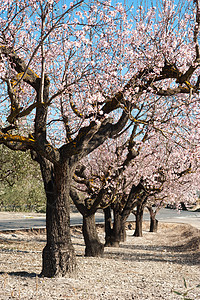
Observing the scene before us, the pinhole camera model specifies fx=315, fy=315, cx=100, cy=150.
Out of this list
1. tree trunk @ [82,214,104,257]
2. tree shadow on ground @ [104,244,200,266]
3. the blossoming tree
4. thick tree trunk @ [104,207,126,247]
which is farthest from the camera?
thick tree trunk @ [104,207,126,247]

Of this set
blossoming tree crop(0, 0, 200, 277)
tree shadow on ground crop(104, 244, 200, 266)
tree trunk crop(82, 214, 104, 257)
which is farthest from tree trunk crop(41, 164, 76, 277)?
tree shadow on ground crop(104, 244, 200, 266)

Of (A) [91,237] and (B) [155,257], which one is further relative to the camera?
(B) [155,257]

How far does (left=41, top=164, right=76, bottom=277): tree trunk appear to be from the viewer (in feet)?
24.7

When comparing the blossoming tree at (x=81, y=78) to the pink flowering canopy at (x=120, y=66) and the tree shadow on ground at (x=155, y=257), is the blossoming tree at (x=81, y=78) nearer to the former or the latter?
the pink flowering canopy at (x=120, y=66)

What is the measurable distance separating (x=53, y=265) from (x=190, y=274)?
4.86 m

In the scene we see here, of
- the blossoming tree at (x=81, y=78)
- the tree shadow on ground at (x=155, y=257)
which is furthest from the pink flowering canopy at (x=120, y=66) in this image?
the tree shadow on ground at (x=155, y=257)

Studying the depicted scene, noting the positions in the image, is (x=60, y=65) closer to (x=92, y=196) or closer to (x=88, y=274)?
(x=92, y=196)

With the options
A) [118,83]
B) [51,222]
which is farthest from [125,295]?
[118,83]

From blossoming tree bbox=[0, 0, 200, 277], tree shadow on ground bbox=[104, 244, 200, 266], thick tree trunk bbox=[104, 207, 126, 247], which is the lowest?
tree shadow on ground bbox=[104, 244, 200, 266]

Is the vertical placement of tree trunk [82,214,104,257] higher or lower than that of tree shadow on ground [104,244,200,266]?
higher

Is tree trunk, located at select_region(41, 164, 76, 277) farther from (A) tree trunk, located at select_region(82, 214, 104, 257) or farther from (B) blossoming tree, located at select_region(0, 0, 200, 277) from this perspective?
(A) tree trunk, located at select_region(82, 214, 104, 257)

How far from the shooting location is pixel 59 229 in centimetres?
772

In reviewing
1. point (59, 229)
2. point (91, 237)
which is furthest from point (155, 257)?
point (59, 229)

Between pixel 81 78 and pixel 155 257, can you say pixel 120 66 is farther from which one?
pixel 155 257
